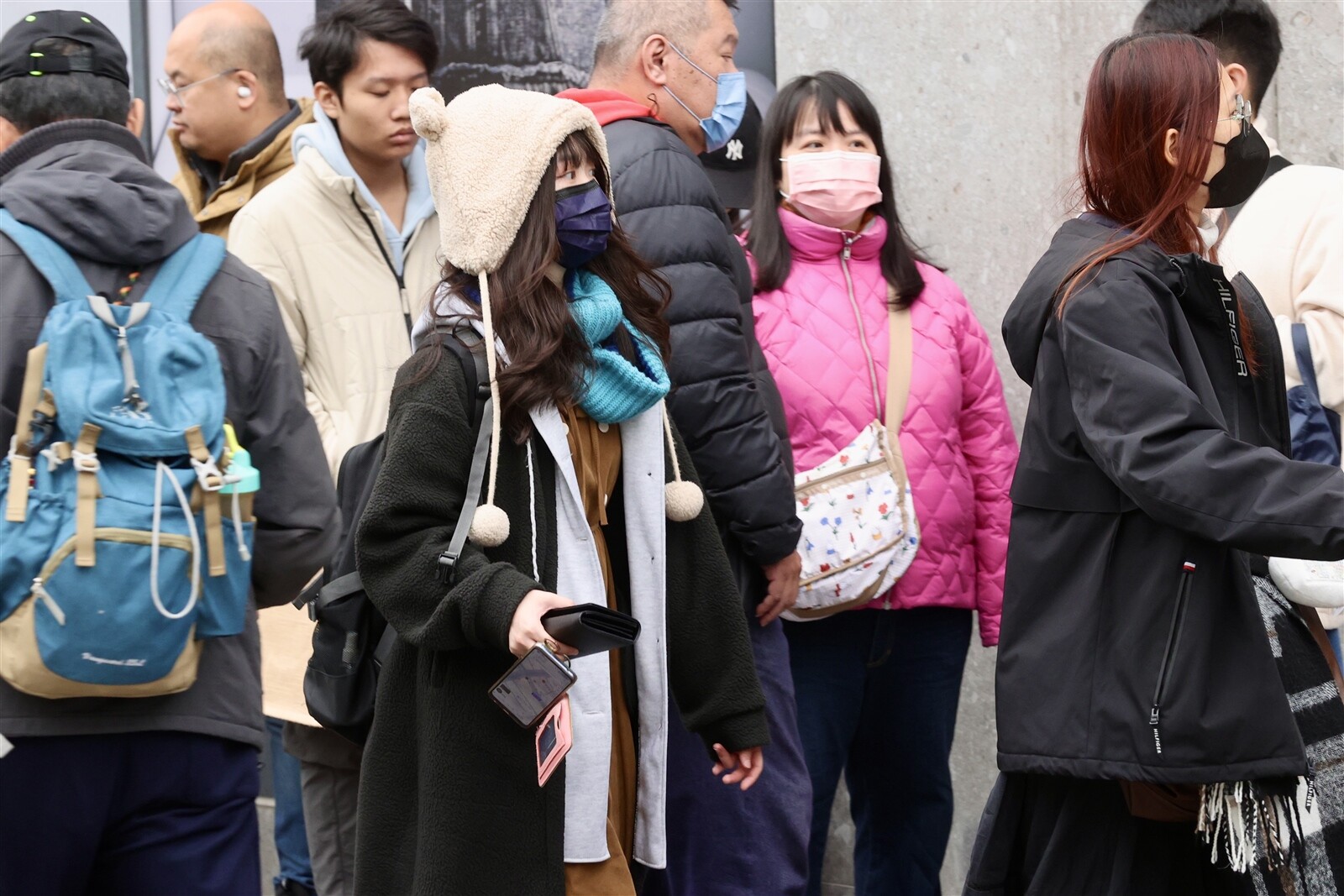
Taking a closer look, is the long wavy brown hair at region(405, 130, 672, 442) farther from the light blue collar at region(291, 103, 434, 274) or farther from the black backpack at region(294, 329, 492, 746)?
the light blue collar at region(291, 103, 434, 274)

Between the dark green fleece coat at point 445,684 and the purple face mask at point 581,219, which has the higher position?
the purple face mask at point 581,219

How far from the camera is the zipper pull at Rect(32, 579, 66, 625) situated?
281 cm

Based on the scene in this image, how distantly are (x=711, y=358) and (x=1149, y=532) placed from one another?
1.10 metres

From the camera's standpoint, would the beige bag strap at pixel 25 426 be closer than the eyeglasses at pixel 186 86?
Yes

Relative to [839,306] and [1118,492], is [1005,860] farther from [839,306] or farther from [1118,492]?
[839,306]

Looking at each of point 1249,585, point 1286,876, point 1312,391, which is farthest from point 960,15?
point 1286,876

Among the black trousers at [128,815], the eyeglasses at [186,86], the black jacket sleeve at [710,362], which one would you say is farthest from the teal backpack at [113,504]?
the eyeglasses at [186,86]

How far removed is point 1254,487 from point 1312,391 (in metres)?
1.12

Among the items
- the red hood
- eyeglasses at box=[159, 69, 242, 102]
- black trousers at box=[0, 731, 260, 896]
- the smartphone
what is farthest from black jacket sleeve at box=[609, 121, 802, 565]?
eyeglasses at box=[159, 69, 242, 102]

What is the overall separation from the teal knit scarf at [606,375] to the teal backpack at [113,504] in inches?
25.3

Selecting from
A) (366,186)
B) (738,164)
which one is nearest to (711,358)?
(366,186)

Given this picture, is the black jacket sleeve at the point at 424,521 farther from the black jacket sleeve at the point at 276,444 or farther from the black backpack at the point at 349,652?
the black jacket sleeve at the point at 276,444

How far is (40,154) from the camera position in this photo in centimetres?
314

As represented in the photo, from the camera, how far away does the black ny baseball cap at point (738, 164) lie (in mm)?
5258
